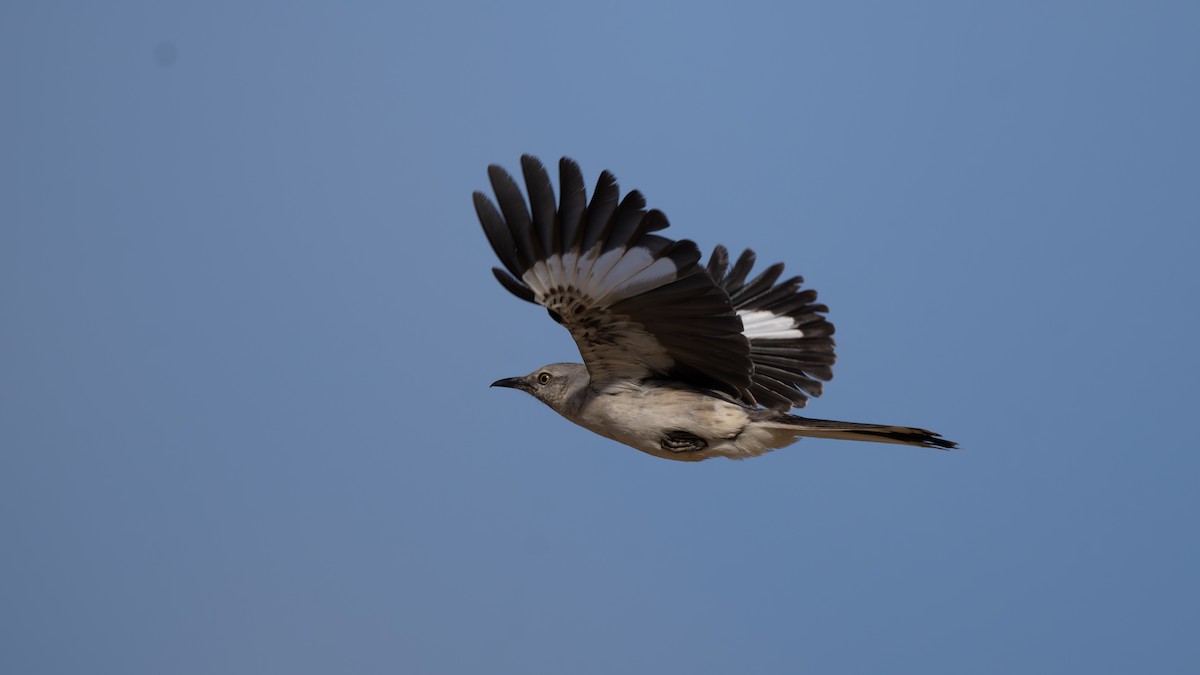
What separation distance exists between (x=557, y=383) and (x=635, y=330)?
1.64 feet

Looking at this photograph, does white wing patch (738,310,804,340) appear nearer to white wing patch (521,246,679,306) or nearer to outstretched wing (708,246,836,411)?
outstretched wing (708,246,836,411)

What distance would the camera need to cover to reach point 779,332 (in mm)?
4984

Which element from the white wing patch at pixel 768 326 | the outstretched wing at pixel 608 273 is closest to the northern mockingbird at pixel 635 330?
the outstretched wing at pixel 608 273

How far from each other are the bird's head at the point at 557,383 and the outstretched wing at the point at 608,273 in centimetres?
23

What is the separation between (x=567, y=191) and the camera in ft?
11.8

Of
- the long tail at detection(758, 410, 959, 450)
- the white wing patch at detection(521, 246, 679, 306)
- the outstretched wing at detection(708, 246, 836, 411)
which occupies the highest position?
the outstretched wing at detection(708, 246, 836, 411)

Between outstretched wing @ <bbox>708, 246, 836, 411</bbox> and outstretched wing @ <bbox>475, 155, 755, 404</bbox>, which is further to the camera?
outstretched wing @ <bbox>708, 246, 836, 411</bbox>

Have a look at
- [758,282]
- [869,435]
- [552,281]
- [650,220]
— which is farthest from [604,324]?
[758,282]

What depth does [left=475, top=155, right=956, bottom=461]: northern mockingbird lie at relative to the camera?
359cm

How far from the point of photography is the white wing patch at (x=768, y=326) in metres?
4.96

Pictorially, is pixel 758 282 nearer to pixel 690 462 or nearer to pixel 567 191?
pixel 690 462

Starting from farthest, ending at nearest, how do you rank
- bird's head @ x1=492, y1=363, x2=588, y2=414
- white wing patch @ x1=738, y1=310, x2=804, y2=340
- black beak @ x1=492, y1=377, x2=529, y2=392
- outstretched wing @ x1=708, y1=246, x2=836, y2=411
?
white wing patch @ x1=738, y1=310, x2=804, y2=340, outstretched wing @ x1=708, y1=246, x2=836, y2=411, black beak @ x1=492, y1=377, x2=529, y2=392, bird's head @ x1=492, y1=363, x2=588, y2=414

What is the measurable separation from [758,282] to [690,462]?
3.77ft

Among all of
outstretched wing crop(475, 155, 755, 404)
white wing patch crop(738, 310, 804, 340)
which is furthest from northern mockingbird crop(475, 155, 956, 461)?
white wing patch crop(738, 310, 804, 340)
